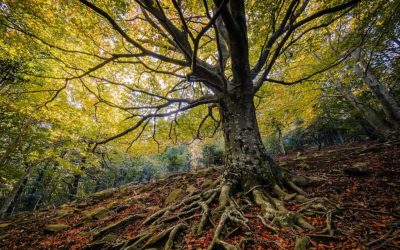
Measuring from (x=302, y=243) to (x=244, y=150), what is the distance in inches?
86.7

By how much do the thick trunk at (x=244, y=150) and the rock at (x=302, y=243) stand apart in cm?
168

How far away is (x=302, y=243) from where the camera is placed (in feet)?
7.95

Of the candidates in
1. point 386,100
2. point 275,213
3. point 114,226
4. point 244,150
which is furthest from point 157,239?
point 386,100

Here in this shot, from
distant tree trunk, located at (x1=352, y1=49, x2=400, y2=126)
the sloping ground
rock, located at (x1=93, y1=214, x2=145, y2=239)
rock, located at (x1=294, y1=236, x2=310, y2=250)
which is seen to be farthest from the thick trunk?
distant tree trunk, located at (x1=352, y1=49, x2=400, y2=126)

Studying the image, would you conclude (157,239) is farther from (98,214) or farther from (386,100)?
(386,100)

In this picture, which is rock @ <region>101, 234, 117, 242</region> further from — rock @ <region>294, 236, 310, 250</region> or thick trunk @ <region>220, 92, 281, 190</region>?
rock @ <region>294, 236, 310, 250</region>

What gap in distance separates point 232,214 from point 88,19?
533 centimetres

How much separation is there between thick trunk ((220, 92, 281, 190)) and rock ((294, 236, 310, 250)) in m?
1.68

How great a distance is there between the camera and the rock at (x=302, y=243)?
7.79 feet

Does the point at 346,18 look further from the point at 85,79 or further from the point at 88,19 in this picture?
the point at 85,79

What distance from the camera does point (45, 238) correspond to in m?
4.74

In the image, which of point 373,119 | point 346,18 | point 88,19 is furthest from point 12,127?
point 373,119

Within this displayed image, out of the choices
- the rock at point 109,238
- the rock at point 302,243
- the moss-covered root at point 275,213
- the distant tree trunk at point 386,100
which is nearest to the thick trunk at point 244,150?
the moss-covered root at point 275,213

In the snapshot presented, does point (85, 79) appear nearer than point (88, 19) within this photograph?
No
